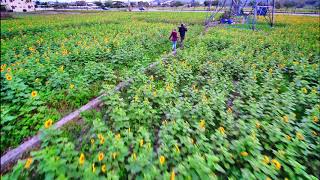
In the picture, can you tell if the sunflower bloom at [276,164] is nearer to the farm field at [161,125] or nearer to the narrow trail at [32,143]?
the farm field at [161,125]

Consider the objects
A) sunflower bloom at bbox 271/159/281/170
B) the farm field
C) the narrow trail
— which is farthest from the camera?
the narrow trail

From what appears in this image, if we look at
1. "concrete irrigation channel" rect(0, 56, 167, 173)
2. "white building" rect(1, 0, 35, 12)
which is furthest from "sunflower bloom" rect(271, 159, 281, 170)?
"white building" rect(1, 0, 35, 12)

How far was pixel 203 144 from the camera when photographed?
3.87m

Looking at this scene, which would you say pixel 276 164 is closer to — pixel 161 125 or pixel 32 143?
pixel 161 125

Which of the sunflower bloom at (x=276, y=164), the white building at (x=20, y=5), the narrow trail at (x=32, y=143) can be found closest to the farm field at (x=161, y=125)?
the sunflower bloom at (x=276, y=164)

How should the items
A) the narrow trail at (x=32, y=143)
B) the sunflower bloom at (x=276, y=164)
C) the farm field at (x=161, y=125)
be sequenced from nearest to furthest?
1. the sunflower bloom at (x=276, y=164)
2. the farm field at (x=161, y=125)
3. the narrow trail at (x=32, y=143)

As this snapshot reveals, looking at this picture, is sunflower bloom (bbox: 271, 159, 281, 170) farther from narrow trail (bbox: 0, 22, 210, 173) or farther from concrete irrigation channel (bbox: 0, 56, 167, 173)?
concrete irrigation channel (bbox: 0, 56, 167, 173)

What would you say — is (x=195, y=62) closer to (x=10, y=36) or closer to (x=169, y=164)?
(x=169, y=164)

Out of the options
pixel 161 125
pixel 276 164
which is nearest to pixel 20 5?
pixel 161 125

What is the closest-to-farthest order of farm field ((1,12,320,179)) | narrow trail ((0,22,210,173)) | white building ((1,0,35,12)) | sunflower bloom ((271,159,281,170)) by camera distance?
sunflower bloom ((271,159,281,170))
farm field ((1,12,320,179))
narrow trail ((0,22,210,173))
white building ((1,0,35,12))

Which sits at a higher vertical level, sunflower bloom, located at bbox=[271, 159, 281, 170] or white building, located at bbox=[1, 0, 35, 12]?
white building, located at bbox=[1, 0, 35, 12]

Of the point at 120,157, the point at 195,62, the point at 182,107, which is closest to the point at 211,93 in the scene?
the point at 182,107

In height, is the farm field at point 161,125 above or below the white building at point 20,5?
below

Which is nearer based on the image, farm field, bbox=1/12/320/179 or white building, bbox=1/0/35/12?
farm field, bbox=1/12/320/179
